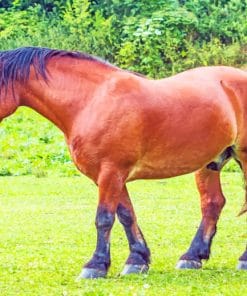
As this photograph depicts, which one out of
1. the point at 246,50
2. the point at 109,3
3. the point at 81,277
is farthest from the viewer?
the point at 109,3

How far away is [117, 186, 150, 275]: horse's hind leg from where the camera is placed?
859 cm

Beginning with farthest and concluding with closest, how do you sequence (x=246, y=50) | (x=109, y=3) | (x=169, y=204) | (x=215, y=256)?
(x=109, y=3), (x=246, y=50), (x=169, y=204), (x=215, y=256)

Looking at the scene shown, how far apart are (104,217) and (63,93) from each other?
1.09m

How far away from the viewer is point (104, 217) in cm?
821

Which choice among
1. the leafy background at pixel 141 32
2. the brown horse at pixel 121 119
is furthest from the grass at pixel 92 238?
the leafy background at pixel 141 32

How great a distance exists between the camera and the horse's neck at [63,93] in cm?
834

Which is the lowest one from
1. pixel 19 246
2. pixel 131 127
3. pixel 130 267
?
pixel 19 246

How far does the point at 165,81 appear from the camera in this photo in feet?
28.6

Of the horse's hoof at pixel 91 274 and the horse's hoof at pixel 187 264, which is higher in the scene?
the horse's hoof at pixel 91 274

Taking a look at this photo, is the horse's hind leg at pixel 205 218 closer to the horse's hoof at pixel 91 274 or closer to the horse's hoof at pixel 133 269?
the horse's hoof at pixel 133 269

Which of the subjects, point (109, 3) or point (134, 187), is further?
point (109, 3)

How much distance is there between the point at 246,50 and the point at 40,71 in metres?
15.5

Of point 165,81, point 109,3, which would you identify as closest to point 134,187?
point 165,81

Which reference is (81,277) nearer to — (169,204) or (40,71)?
(40,71)
